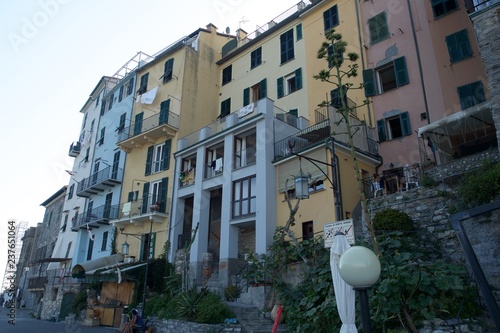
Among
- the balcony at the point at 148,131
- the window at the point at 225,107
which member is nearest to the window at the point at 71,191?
the balcony at the point at 148,131

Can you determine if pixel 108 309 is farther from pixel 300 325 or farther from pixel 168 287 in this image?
pixel 300 325

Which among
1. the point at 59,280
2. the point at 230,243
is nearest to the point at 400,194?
the point at 230,243

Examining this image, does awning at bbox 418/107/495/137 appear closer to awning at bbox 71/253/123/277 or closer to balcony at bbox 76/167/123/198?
awning at bbox 71/253/123/277

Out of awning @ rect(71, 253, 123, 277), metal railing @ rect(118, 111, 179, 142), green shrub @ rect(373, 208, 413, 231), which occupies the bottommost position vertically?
awning @ rect(71, 253, 123, 277)

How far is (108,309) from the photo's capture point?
1967 centimetres

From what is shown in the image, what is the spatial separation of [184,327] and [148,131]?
15.0 meters

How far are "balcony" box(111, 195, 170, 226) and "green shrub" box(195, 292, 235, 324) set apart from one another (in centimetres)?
896

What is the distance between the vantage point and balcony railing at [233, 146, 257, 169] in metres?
19.2

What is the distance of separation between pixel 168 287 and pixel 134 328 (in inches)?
188

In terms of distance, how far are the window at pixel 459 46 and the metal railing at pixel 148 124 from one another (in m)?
15.9

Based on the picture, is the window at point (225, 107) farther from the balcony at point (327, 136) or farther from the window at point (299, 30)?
the balcony at point (327, 136)

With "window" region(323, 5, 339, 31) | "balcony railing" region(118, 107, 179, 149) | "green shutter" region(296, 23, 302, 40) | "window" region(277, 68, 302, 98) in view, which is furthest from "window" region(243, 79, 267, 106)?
"window" region(323, 5, 339, 31)

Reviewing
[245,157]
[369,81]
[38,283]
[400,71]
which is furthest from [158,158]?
[38,283]

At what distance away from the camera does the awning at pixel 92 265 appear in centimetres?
1917
